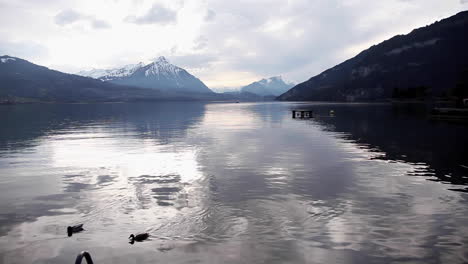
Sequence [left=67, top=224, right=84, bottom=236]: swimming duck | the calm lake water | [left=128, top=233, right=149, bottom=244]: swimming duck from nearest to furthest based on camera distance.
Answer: the calm lake water < [left=128, top=233, right=149, bottom=244]: swimming duck < [left=67, top=224, right=84, bottom=236]: swimming duck

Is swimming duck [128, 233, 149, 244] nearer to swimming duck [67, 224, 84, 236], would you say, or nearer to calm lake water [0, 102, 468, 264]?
calm lake water [0, 102, 468, 264]

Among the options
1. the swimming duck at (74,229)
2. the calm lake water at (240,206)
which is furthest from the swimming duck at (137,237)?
the swimming duck at (74,229)

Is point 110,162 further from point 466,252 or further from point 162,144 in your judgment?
point 466,252

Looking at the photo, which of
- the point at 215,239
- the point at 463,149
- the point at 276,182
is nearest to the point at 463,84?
the point at 463,149

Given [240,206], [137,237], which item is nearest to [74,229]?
[137,237]

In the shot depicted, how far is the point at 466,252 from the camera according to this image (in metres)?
19.5

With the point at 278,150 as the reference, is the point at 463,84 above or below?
above

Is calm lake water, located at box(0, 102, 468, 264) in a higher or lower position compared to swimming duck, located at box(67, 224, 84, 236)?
lower

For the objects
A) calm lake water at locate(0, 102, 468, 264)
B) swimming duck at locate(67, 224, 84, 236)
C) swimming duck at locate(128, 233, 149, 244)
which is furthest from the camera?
swimming duck at locate(67, 224, 84, 236)

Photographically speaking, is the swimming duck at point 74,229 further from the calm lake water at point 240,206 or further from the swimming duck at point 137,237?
the swimming duck at point 137,237

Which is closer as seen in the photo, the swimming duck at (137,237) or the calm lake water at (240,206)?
the calm lake water at (240,206)

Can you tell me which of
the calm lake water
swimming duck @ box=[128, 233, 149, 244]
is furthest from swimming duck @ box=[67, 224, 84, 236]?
swimming duck @ box=[128, 233, 149, 244]

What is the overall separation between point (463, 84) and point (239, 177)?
165 m

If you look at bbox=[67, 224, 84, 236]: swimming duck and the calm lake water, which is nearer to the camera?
the calm lake water
